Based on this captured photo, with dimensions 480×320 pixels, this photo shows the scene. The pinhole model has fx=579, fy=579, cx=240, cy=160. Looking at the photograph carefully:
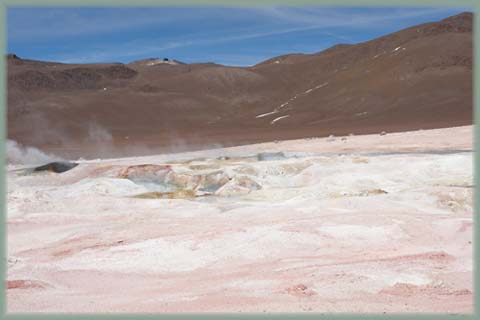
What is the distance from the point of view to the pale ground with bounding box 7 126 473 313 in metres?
6.95

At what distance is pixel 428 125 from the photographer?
46.8 metres

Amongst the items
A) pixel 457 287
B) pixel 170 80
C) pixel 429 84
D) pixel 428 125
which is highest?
pixel 170 80

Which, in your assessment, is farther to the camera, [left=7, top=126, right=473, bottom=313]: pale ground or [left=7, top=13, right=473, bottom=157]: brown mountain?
[left=7, top=13, right=473, bottom=157]: brown mountain

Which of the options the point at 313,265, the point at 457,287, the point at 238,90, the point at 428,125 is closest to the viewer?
the point at 457,287

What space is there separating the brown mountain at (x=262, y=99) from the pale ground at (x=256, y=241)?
77.2 feet

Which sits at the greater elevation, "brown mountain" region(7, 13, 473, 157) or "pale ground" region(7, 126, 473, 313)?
"brown mountain" region(7, 13, 473, 157)

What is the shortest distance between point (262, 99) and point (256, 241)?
264 ft

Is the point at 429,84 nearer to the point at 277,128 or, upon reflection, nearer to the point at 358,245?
the point at 277,128

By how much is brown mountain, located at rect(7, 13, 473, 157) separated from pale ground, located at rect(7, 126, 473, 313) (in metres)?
23.5

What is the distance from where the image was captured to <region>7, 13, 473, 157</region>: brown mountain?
178 feet

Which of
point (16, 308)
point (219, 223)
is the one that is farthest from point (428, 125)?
point (16, 308)

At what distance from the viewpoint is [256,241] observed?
1023 centimetres

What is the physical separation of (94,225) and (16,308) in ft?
20.3

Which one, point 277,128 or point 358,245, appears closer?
point 358,245
